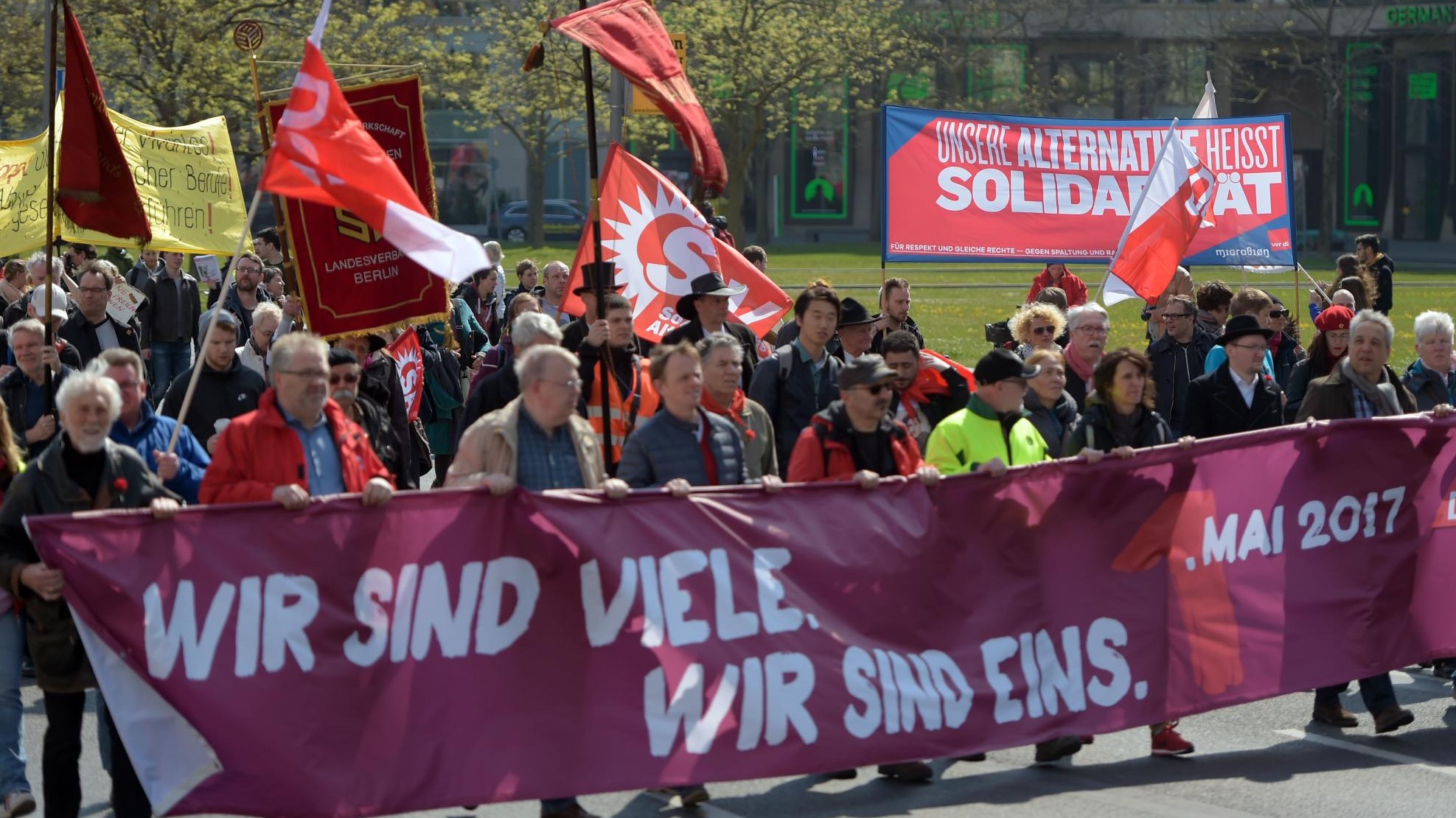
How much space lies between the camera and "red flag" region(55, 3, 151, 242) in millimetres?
8922

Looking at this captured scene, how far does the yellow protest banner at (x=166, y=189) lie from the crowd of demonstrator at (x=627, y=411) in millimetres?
3443

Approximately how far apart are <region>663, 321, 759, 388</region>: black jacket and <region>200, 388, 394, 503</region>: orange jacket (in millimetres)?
3161

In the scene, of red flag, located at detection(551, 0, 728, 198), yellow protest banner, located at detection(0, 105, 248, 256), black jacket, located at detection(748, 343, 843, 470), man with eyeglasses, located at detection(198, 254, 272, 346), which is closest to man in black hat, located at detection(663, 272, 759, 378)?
black jacket, located at detection(748, 343, 843, 470)

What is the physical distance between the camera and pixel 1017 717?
7227 millimetres

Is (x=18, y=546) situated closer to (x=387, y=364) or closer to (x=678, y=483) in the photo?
(x=678, y=483)

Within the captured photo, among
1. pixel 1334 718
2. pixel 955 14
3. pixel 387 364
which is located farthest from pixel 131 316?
pixel 955 14

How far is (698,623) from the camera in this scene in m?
6.75

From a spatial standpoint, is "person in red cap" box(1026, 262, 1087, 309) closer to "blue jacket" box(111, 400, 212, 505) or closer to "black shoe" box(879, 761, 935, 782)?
"black shoe" box(879, 761, 935, 782)

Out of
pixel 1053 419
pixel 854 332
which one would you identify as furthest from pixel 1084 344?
pixel 1053 419

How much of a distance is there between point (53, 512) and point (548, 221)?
5390 centimetres

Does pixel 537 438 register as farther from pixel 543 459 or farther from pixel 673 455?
pixel 673 455

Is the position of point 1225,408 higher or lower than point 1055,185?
lower

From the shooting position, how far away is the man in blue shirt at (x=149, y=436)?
7074mm

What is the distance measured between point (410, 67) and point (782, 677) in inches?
182
